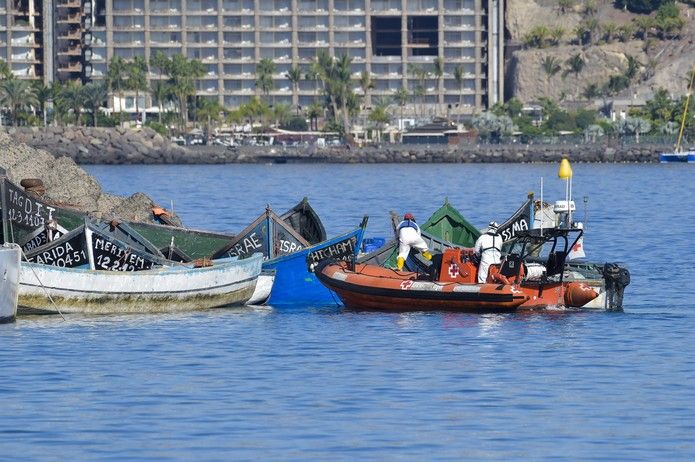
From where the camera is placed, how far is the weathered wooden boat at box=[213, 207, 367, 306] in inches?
1635

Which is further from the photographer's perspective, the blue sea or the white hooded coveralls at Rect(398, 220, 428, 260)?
the white hooded coveralls at Rect(398, 220, 428, 260)

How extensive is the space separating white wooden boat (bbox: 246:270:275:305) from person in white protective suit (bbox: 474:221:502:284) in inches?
234

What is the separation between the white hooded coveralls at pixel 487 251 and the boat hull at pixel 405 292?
502mm

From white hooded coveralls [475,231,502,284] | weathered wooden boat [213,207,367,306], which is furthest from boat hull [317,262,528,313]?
weathered wooden boat [213,207,367,306]

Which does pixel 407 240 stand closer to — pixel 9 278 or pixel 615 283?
pixel 615 283

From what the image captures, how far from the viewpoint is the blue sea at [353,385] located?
80.8 feet

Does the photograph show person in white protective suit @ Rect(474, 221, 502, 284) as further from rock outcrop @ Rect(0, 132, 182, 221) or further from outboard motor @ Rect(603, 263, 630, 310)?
rock outcrop @ Rect(0, 132, 182, 221)

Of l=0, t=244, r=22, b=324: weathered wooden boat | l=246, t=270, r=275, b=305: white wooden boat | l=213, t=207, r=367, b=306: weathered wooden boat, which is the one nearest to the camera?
l=0, t=244, r=22, b=324: weathered wooden boat

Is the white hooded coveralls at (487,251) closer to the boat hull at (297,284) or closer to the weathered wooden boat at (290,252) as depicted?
the weathered wooden boat at (290,252)

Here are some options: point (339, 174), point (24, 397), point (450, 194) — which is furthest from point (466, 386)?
point (339, 174)

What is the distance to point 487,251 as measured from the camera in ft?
124

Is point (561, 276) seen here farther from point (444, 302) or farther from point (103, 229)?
point (103, 229)

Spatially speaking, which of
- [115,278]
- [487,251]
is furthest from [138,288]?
[487,251]

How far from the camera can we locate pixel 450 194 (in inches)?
4990
